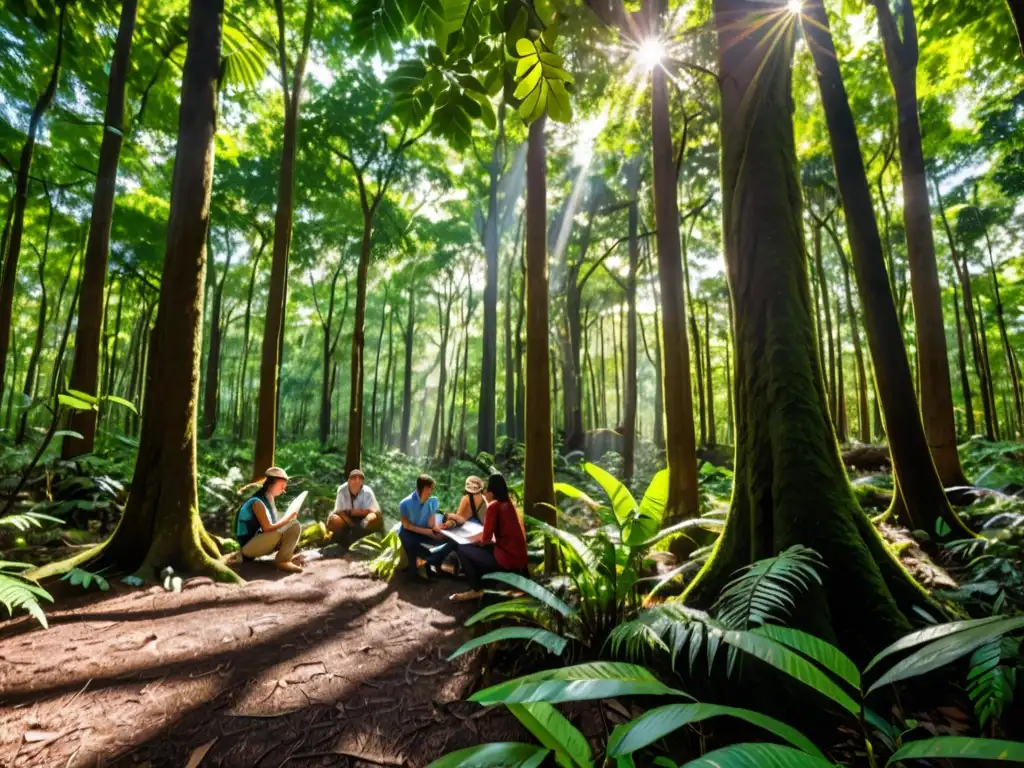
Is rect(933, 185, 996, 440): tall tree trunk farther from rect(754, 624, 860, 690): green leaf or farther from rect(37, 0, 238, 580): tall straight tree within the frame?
rect(37, 0, 238, 580): tall straight tree

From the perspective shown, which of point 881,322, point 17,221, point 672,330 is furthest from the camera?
point 17,221

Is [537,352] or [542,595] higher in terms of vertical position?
[537,352]

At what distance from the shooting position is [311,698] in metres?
2.60

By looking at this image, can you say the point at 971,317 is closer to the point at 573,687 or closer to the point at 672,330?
the point at 672,330

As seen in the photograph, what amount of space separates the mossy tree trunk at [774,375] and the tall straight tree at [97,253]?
9309 mm

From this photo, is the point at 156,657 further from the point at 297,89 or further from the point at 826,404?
the point at 297,89

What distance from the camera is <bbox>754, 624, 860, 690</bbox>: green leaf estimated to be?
5.62ft

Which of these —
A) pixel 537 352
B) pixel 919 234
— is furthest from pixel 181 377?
pixel 919 234

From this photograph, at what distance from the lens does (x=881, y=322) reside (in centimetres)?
528

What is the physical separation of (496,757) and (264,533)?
486cm

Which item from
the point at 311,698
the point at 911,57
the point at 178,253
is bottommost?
the point at 311,698

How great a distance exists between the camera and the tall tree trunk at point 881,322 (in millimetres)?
4910

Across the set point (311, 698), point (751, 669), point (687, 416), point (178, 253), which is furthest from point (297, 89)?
point (751, 669)

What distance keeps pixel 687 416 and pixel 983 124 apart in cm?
1212
